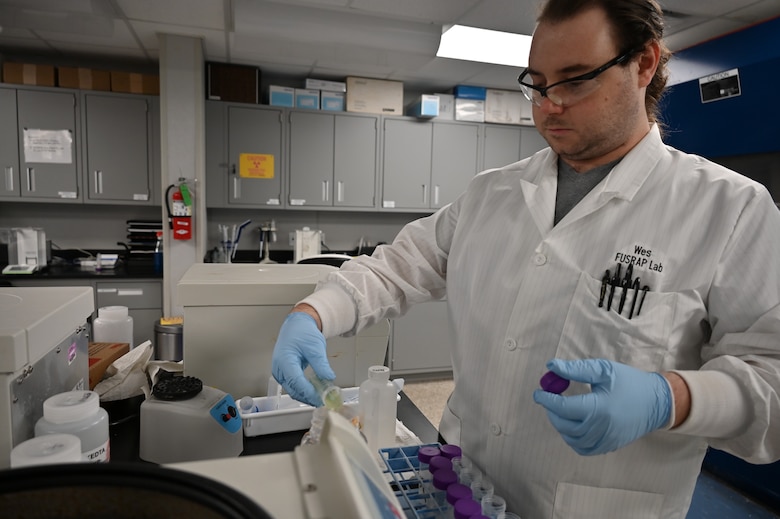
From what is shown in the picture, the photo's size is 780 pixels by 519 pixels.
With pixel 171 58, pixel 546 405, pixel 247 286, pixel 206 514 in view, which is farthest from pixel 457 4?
pixel 206 514

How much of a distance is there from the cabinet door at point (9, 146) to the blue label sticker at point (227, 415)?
11.3ft

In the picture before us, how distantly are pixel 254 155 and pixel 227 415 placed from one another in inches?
122

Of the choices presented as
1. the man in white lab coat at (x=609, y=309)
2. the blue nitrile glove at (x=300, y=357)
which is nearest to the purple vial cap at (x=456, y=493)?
the man in white lab coat at (x=609, y=309)

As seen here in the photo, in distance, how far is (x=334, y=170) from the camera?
3934mm

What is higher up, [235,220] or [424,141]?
[424,141]

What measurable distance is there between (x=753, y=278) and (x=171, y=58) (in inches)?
138

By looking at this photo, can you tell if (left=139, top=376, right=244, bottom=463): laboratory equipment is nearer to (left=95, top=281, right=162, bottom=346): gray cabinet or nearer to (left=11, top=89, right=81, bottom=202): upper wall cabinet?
(left=95, top=281, right=162, bottom=346): gray cabinet

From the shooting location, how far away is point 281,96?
3.77 m

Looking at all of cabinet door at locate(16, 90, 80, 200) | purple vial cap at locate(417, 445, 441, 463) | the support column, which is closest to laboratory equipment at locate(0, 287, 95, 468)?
purple vial cap at locate(417, 445, 441, 463)

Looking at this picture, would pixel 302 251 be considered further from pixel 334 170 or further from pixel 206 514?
pixel 206 514

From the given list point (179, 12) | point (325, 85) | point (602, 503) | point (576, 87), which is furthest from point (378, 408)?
point (325, 85)

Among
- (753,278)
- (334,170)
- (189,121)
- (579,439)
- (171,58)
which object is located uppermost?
(171,58)

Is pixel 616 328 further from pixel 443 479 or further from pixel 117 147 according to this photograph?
pixel 117 147

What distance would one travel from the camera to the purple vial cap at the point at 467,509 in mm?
662
